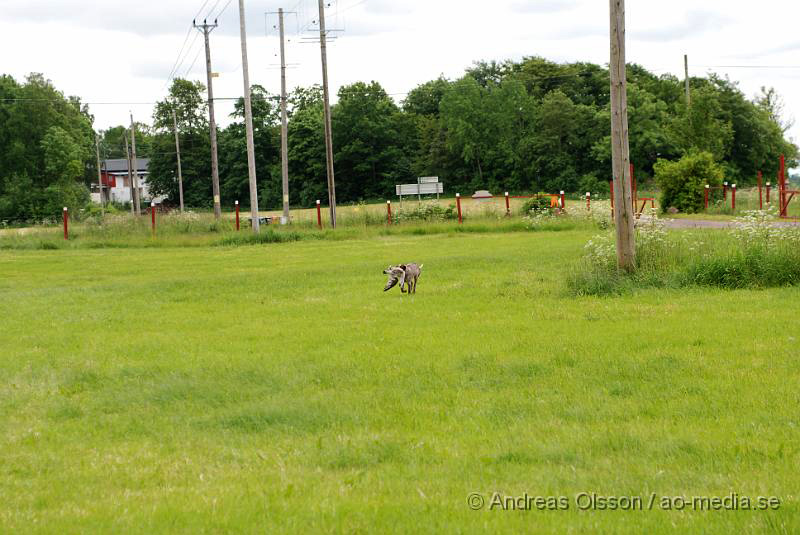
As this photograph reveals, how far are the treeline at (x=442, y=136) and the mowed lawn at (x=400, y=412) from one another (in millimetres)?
65171

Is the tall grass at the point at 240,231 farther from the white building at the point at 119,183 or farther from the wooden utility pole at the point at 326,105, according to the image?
the white building at the point at 119,183

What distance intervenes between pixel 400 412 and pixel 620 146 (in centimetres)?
1000

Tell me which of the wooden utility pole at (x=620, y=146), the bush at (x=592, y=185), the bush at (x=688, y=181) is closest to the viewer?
the wooden utility pole at (x=620, y=146)

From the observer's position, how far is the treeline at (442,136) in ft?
262

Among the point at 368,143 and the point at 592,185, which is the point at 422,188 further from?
the point at 368,143

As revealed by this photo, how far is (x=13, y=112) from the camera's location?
270 ft

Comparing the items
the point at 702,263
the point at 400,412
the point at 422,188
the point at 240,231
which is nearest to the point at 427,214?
the point at 240,231

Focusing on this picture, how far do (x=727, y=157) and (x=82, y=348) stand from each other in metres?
76.3

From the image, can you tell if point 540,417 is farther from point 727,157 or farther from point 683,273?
point 727,157

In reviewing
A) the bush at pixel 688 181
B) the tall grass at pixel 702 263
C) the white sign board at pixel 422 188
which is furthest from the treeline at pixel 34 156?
the tall grass at pixel 702 263

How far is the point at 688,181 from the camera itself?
43.4 meters

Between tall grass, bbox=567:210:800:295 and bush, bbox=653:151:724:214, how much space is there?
2649cm

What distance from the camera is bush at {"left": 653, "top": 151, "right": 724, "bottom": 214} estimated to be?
43.0 meters

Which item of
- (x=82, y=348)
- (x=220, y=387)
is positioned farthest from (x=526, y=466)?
(x=82, y=348)
